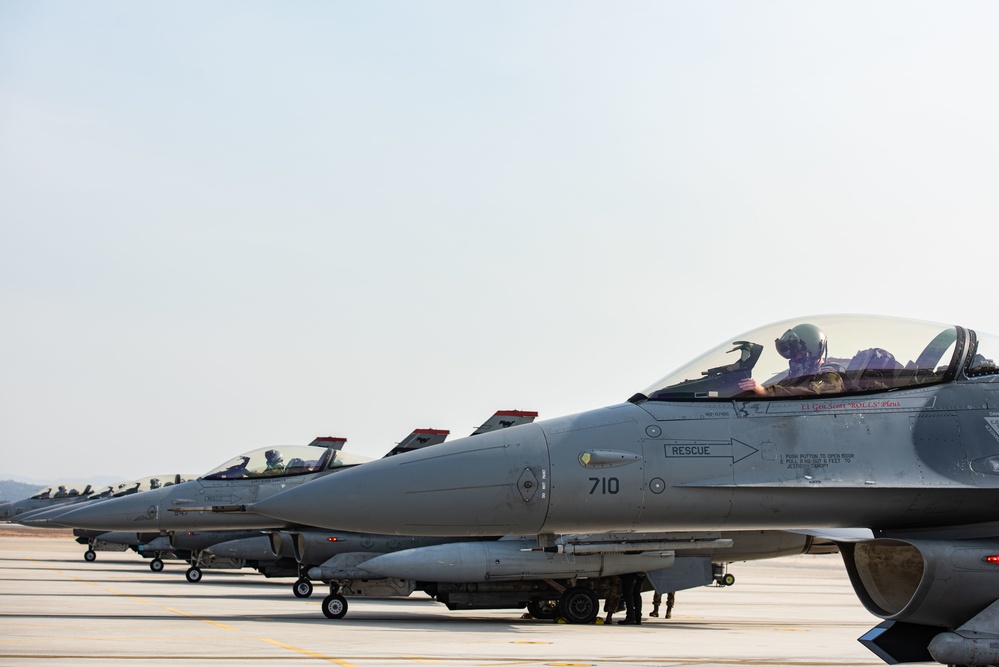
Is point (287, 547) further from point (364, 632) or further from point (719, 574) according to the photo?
point (719, 574)

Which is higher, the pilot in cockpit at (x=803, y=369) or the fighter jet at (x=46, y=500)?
the pilot in cockpit at (x=803, y=369)

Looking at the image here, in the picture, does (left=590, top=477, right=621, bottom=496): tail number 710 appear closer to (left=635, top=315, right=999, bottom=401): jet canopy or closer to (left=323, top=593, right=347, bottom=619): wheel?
(left=635, top=315, right=999, bottom=401): jet canopy

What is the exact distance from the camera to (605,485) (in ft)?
→ 22.2

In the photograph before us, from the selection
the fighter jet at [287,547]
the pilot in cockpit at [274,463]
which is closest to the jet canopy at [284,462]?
the pilot in cockpit at [274,463]

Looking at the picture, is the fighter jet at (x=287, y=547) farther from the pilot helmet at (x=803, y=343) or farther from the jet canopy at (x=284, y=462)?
the pilot helmet at (x=803, y=343)

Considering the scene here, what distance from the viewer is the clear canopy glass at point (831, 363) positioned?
735cm

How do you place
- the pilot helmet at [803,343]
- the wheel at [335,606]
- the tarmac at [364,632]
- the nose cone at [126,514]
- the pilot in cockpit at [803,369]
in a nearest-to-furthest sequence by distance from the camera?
the pilot in cockpit at [803,369] → the pilot helmet at [803,343] → the tarmac at [364,632] → the wheel at [335,606] → the nose cone at [126,514]

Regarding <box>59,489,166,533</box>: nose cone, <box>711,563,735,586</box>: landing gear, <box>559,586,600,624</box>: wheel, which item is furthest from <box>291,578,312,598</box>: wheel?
<box>711,563,735,586</box>: landing gear

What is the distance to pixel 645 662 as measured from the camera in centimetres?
1175

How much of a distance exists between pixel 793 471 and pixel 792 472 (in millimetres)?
10

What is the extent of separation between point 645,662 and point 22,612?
1027 cm

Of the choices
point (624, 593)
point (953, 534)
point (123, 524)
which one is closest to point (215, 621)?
point (624, 593)

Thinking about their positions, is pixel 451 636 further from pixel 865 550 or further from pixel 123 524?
pixel 123 524

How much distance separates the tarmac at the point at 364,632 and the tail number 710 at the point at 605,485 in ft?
16.5
